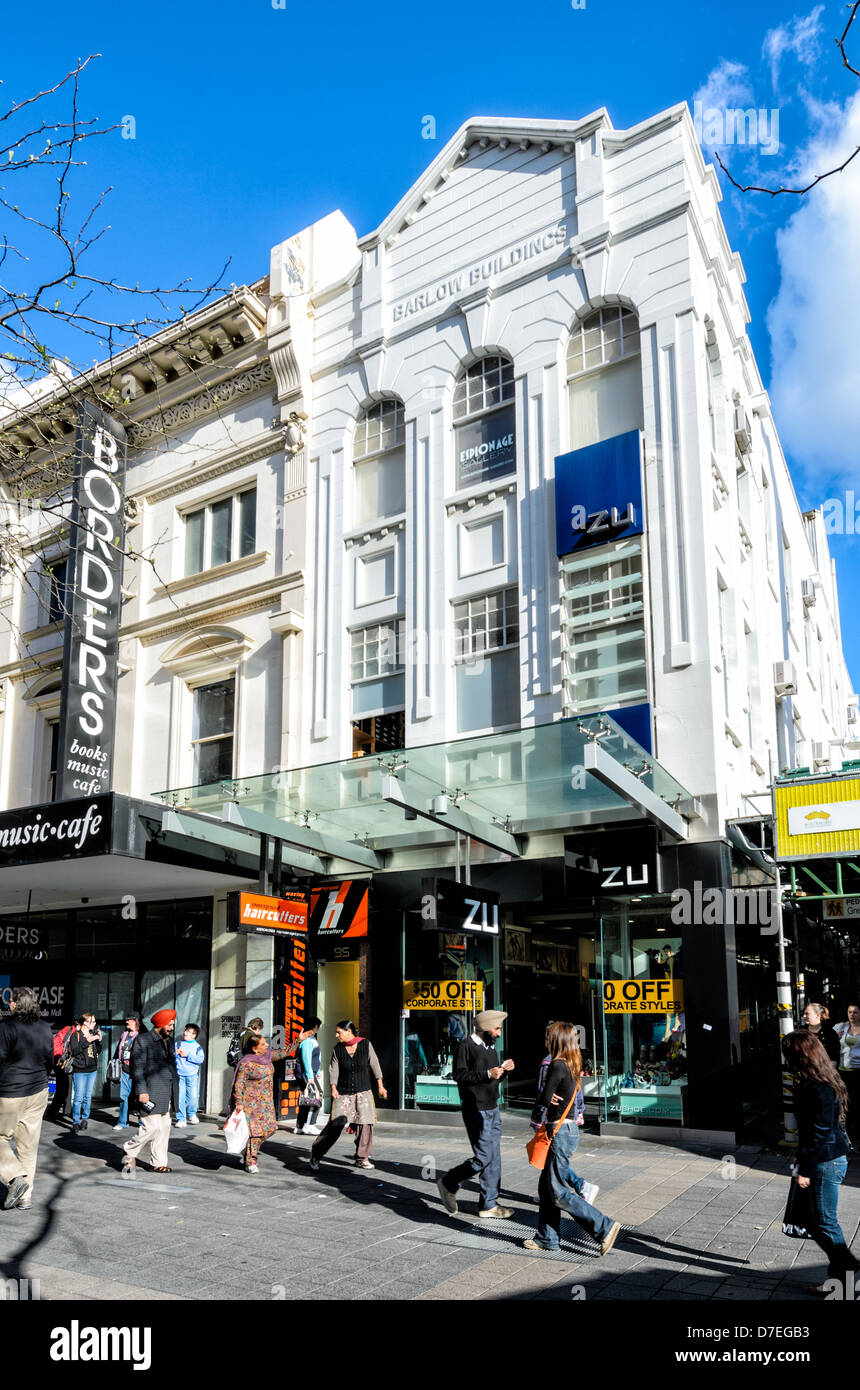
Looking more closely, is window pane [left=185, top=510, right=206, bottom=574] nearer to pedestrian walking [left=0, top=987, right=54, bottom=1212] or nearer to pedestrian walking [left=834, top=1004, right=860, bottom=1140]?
pedestrian walking [left=0, top=987, right=54, bottom=1212]

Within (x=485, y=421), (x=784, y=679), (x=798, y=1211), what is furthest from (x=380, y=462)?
(x=798, y=1211)

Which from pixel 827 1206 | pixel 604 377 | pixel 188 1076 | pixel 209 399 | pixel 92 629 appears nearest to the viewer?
pixel 827 1206

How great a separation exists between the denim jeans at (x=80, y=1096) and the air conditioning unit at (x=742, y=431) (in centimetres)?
1446

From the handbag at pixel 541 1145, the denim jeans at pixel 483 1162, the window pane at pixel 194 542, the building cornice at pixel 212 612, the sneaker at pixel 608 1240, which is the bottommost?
the sneaker at pixel 608 1240

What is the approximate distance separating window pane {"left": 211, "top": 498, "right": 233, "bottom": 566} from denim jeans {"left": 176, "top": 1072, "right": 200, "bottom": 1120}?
31.0ft

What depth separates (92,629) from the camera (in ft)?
64.5

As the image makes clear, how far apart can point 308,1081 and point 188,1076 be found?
234 centimetres

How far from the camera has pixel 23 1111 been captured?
371 inches

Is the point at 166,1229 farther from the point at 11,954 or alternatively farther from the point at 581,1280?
the point at 11,954

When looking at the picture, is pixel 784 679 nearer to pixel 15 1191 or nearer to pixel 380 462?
pixel 380 462

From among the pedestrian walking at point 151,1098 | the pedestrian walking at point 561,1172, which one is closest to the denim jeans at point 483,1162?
the pedestrian walking at point 561,1172

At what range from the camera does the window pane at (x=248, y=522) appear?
20703mm

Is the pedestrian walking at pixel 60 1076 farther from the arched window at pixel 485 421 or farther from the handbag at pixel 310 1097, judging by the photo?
the arched window at pixel 485 421

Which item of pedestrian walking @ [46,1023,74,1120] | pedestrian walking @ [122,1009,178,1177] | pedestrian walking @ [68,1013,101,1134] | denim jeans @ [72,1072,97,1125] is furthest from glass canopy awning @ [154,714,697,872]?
denim jeans @ [72,1072,97,1125]
